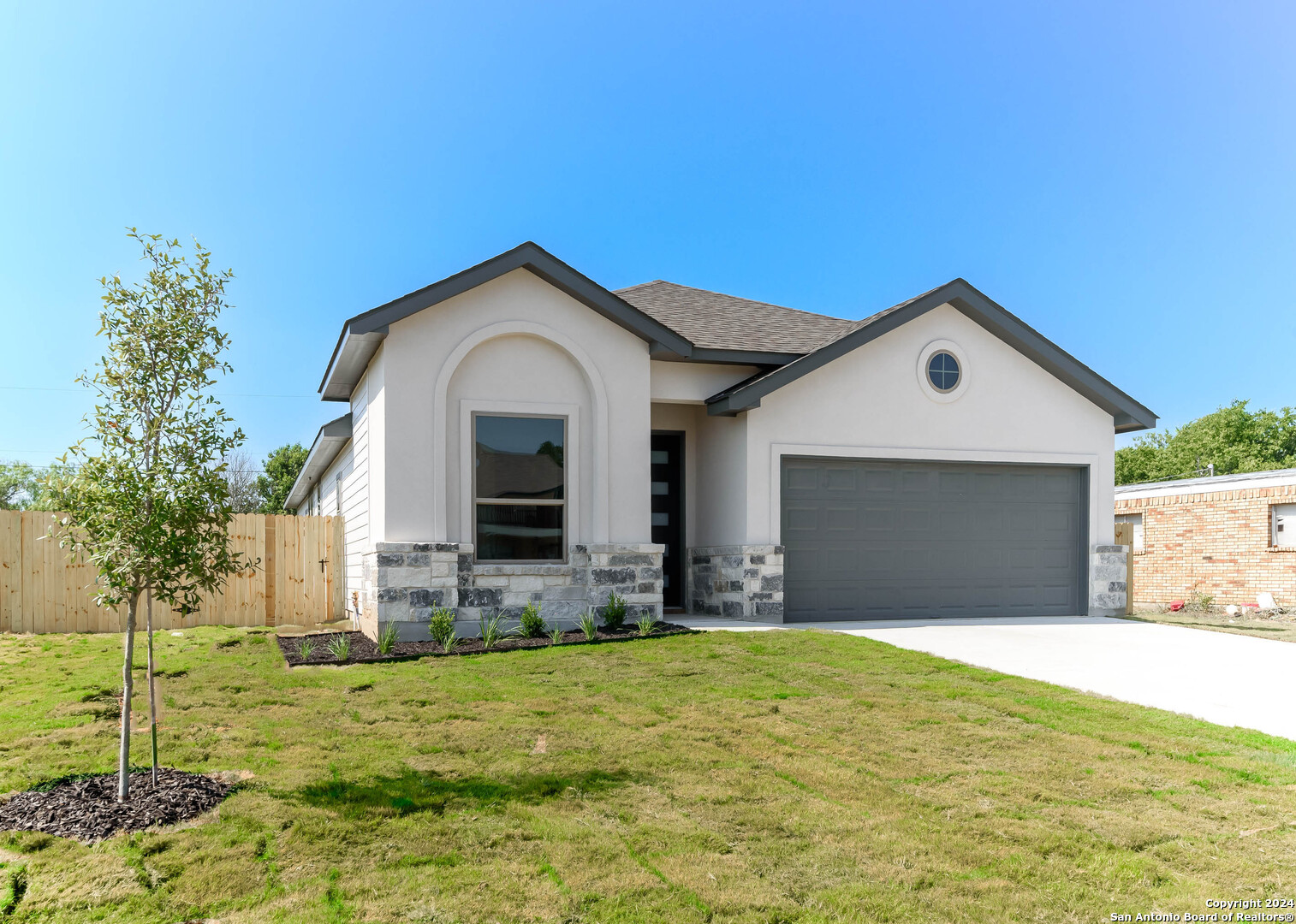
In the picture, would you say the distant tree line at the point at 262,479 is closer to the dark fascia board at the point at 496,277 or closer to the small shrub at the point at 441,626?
the dark fascia board at the point at 496,277

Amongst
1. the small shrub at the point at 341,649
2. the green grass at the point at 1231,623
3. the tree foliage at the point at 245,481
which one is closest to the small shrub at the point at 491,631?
the small shrub at the point at 341,649

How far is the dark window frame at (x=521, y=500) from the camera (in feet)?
34.0

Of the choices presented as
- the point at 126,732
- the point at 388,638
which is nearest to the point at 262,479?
the point at 388,638

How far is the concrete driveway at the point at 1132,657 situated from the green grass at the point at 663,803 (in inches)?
26.8

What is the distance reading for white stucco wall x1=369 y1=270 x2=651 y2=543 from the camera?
33.0 feet

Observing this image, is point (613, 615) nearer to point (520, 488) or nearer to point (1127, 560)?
point (520, 488)

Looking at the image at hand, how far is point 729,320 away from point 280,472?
31014 mm

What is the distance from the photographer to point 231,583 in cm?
1283

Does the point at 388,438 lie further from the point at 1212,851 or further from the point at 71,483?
the point at 1212,851

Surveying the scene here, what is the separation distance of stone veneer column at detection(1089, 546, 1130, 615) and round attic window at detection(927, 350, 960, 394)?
3301 millimetres

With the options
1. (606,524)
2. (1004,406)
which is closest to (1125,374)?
(1004,406)

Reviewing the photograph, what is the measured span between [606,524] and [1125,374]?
38.1 metres

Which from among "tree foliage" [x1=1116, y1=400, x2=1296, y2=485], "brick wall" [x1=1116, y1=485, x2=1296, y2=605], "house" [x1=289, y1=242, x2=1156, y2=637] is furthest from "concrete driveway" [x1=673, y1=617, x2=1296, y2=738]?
"tree foliage" [x1=1116, y1=400, x2=1296, y2=485]

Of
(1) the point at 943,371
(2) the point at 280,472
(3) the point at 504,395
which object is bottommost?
(2) the point at 280,472
